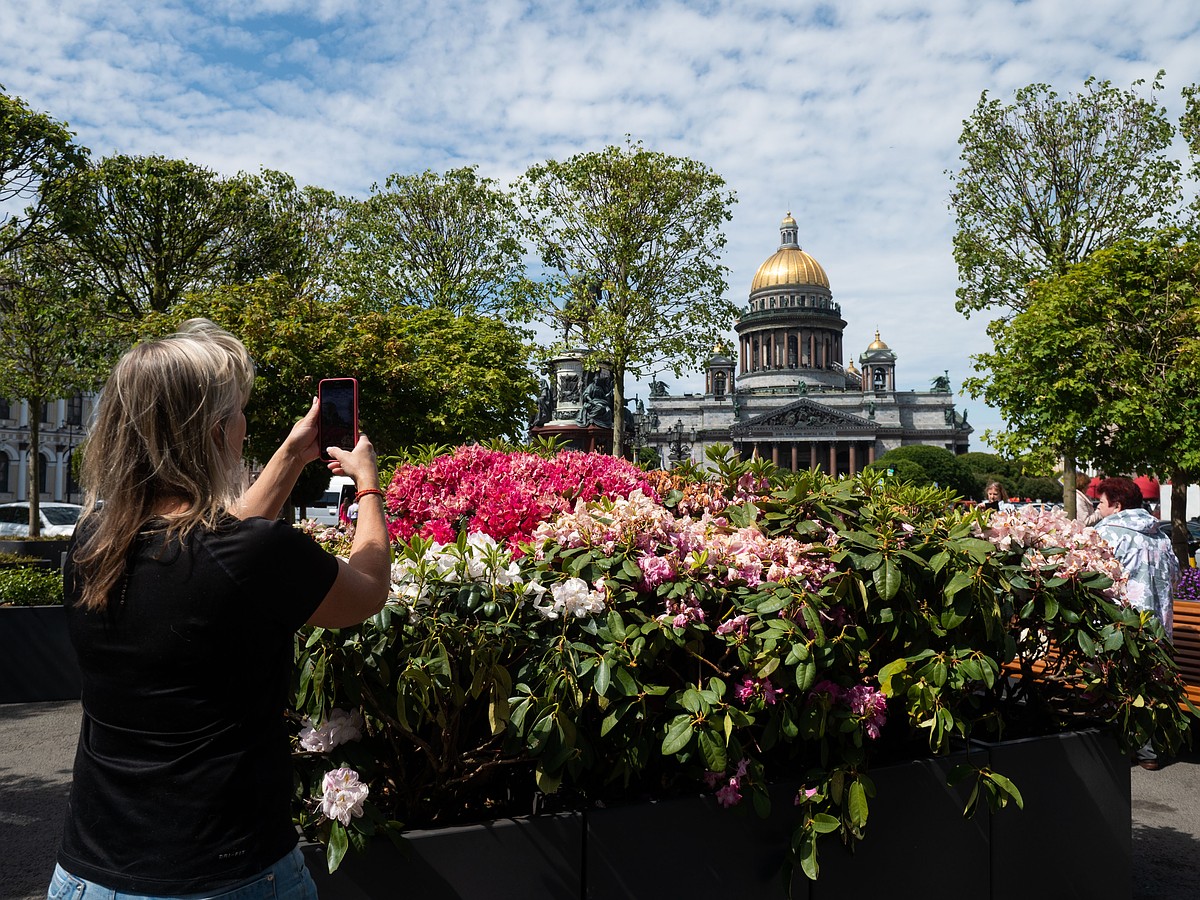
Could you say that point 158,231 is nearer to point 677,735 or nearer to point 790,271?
point 677,735

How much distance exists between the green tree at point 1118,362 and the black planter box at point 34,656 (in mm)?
17031

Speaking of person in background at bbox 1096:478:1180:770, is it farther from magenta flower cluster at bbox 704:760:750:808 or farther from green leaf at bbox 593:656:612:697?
green leaf at bbox 593:656:612:697

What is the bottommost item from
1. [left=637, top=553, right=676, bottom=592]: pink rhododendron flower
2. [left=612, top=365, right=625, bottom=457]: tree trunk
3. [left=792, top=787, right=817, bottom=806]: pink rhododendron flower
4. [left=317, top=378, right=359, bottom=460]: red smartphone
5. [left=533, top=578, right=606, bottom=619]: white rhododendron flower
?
[left=792, top=787, right=817, bottom=806]: pink rhododendron flower

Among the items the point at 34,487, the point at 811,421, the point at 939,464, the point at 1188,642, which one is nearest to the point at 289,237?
the point at 34,487

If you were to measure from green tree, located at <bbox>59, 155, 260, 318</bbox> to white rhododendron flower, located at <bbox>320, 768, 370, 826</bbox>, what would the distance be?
21422 millimetres

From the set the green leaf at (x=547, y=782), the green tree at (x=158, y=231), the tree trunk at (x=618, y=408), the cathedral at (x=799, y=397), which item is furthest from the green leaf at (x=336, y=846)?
the cathedral at (x=799, y=397)

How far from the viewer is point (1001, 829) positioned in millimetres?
→ 3598

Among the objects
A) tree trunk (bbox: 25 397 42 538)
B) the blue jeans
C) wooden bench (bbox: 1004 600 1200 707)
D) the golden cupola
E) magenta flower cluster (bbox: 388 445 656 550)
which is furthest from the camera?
the golden cupola

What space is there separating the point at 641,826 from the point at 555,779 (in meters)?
0.37

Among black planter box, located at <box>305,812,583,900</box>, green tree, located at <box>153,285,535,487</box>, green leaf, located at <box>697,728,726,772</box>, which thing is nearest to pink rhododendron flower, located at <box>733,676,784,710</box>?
green leaf, located at <box>697,728,726,772</box>

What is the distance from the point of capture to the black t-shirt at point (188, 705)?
178 centimetres

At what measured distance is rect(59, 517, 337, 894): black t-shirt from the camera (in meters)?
1.78

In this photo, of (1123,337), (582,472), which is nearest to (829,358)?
(1123,337)

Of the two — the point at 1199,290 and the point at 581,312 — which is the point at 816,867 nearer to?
the point at 1199,290
